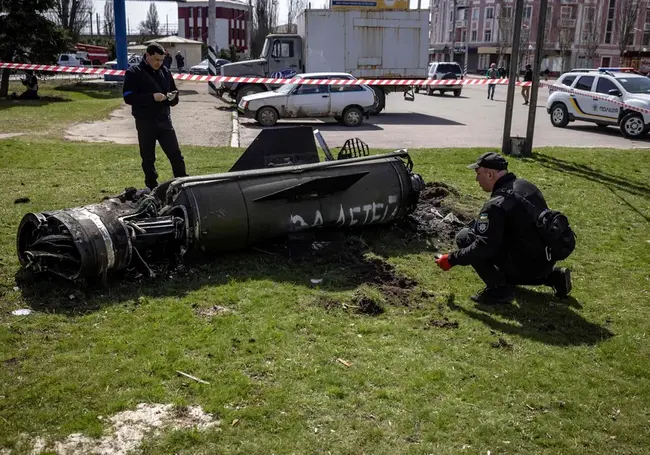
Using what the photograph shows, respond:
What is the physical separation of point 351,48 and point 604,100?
368 inches

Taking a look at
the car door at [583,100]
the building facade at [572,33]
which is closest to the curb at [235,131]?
the car door at [583,100]

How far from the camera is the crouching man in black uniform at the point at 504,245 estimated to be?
4.84 meters

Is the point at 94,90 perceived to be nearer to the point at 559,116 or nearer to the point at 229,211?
the point at 559,116

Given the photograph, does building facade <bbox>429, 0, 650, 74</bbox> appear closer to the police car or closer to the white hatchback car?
the police car

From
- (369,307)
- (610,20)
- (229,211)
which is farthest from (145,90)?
(610,20)

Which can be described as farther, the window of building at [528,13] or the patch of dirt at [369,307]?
the window of building at [528,13]

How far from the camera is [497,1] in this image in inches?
2896

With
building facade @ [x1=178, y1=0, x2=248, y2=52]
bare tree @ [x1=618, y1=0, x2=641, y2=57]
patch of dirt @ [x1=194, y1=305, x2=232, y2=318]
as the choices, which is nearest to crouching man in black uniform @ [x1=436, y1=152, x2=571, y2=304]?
patch of dirt @ [x1=194, y1=305, x2=232, y2=318]

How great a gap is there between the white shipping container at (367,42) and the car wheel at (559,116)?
6.11 m

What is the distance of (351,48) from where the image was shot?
22594 mm

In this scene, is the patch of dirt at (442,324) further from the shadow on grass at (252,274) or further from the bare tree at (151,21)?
the bare tree at (151,21)

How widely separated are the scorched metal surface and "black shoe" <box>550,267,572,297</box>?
1.87 m

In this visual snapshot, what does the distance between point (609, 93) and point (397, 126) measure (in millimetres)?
5838

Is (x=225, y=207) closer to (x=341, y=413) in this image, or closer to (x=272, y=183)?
(x=272, y=183)
